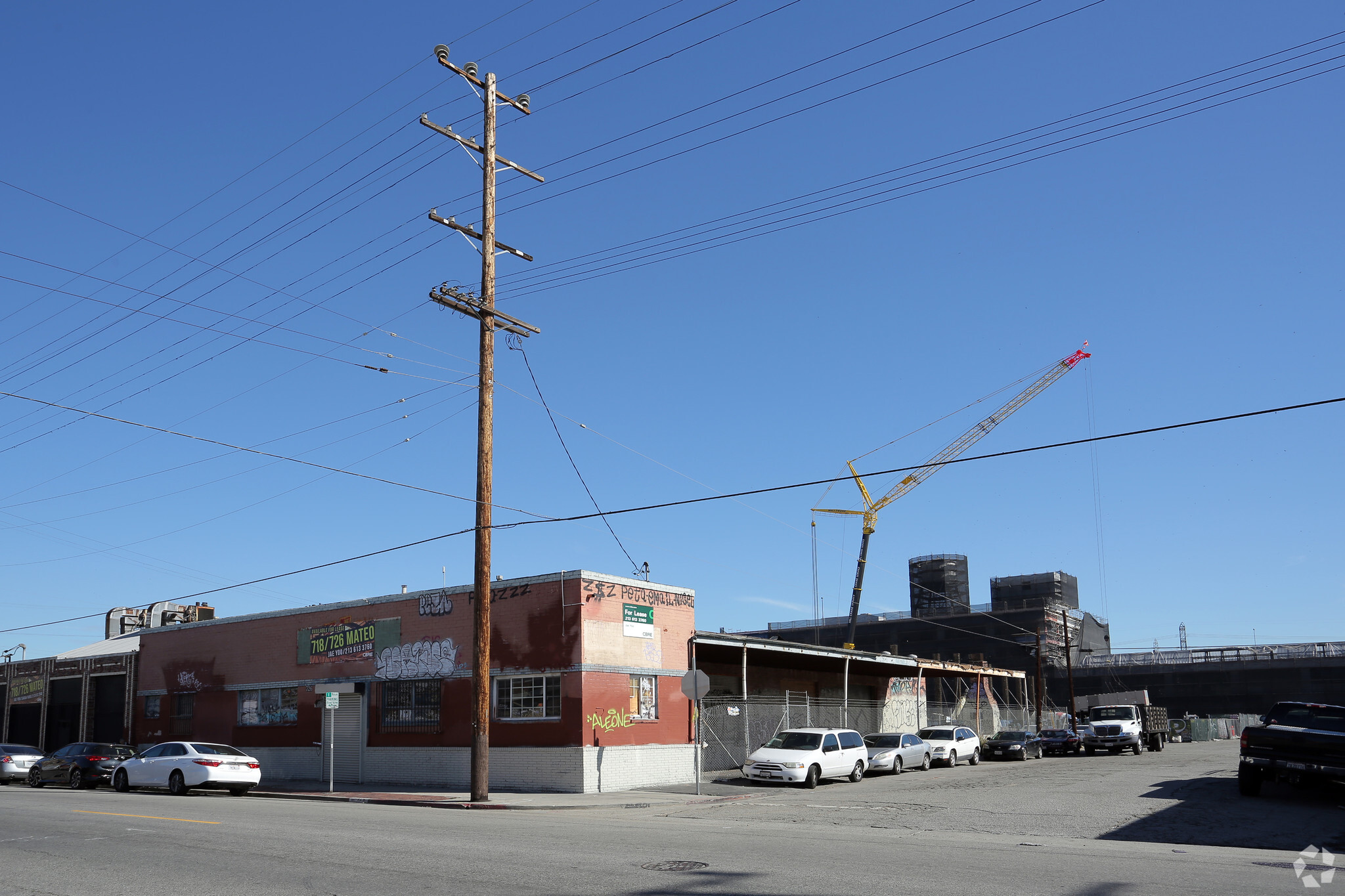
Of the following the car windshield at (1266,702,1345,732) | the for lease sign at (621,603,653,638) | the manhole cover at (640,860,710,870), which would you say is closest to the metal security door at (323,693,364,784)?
the for lease sign at (621,603,653,638)

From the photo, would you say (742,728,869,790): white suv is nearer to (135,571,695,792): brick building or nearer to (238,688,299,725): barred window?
(135,571,695,792): brick building

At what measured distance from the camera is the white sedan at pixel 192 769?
2555 centimetres

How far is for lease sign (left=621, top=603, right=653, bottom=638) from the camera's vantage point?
26953 mm

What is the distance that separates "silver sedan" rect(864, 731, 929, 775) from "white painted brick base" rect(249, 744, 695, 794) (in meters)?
6.33

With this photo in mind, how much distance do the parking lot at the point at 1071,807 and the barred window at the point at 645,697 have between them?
93.9 inches

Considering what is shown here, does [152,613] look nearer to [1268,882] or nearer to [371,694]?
[371,694]

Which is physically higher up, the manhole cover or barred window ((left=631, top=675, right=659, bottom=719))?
barred window ((left=631, top=675, right=659, bottom=719))

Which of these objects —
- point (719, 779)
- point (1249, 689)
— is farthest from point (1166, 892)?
point (1249, 689)

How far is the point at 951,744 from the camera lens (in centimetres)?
3538

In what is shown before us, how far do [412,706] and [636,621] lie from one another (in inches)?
275

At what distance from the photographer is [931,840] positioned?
46.4 feet

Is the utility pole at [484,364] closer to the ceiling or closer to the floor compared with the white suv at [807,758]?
closer to the ceiling

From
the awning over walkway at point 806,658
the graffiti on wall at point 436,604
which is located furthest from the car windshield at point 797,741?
the graffiti on wall at point 436,604

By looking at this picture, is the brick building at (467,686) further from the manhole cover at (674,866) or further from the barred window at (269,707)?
the manhole cover at (674,866)
